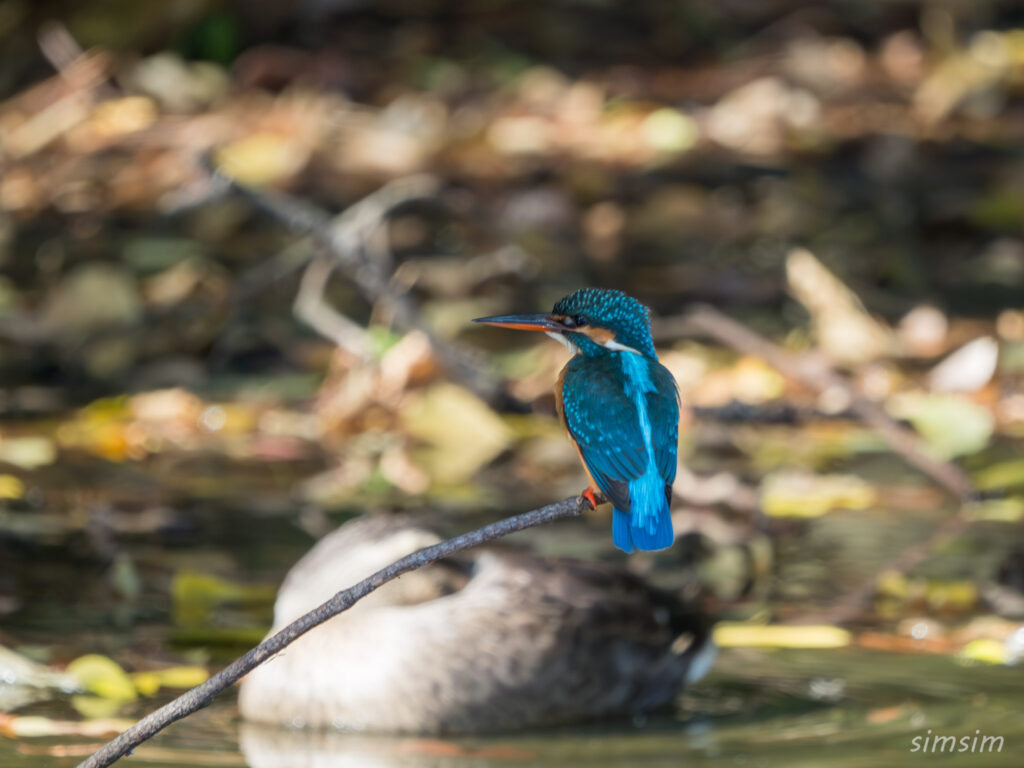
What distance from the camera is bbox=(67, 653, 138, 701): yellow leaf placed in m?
3.71

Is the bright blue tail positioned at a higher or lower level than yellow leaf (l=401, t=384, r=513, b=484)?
lower

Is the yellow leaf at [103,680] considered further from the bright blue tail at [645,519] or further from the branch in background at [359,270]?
the branch in background at [359,270]

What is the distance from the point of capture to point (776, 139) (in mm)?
10945

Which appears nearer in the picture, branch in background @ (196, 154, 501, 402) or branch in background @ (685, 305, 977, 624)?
branch in background @ (685, 305, 977, 624)

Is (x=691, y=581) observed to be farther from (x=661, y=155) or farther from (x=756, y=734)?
(x=661, y=155)

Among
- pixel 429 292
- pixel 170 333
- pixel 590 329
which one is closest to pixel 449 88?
pixel 429 292

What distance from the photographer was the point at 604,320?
2.77m

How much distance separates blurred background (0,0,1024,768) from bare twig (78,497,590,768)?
0.96m

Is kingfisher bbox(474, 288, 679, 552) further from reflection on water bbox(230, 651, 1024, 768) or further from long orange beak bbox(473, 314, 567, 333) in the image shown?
reflection on water bbox(230, 651, 1024, 768)

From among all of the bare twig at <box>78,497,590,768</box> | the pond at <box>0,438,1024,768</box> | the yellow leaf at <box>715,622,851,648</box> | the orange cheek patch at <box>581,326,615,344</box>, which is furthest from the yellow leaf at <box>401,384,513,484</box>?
the bare twig at <box>78,497,590,768</box>

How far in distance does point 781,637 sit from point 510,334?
13.4 ft

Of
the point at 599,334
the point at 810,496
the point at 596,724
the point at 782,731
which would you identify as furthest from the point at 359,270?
the point at 599,334

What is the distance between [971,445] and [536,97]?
6.40 metres

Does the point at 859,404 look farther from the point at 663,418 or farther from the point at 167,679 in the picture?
the point at 663,418
